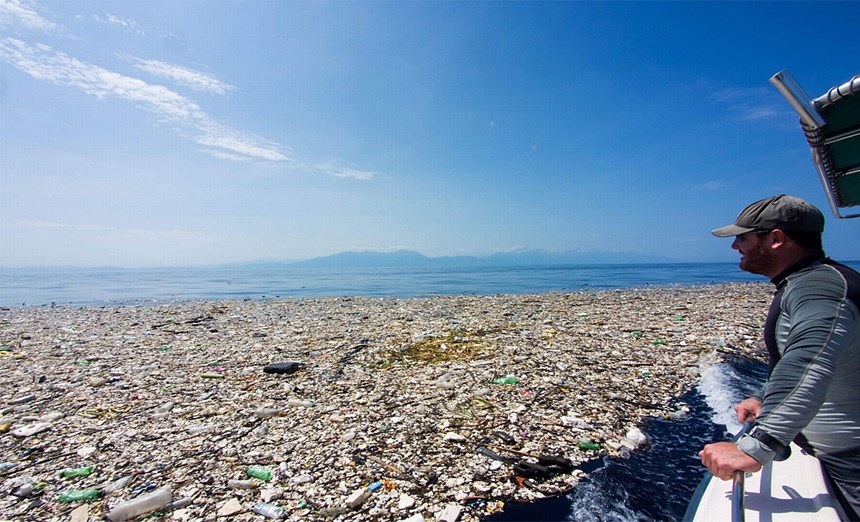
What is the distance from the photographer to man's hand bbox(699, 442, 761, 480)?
2.08 meters

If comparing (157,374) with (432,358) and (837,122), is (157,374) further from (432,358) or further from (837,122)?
(837,122)

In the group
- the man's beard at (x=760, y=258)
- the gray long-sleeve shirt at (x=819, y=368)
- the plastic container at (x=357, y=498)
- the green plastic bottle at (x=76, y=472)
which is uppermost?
the man's beard at (x=760, y=258)

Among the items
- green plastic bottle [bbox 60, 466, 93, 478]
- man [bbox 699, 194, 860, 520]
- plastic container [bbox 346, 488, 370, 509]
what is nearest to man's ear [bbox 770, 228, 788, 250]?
man [bbox 699, 194, 860, 520]

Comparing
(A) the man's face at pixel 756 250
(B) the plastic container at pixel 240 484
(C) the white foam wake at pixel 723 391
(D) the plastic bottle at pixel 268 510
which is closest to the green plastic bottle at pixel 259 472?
(B) the plastic container at pixel 240 484

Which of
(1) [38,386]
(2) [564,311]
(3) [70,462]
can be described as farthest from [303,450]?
(2) [564,311]

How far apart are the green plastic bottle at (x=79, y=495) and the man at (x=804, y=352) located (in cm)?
550

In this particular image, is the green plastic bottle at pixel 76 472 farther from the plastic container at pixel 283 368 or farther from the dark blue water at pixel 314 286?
the dark blue water at pixel 314 286

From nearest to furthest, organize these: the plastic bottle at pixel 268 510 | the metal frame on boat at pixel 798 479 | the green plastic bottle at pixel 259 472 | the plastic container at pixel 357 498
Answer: the metal frame on boat at pixel 798 479
the plastic bottle at pixel 268 510
the plastic container at pixel 357 498
the green plastic bottle at pixel 259 472

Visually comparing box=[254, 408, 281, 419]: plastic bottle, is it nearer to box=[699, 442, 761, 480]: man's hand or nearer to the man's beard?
box=[699, 442, 761, 480]: man's hand

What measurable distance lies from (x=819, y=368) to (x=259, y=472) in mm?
4896

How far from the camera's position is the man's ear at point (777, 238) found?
8.02 feet

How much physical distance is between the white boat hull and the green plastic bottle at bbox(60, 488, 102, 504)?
Result: 5.47 meters

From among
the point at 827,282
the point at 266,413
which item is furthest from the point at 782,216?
the point at 266,413

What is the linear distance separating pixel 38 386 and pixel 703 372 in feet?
43.6
